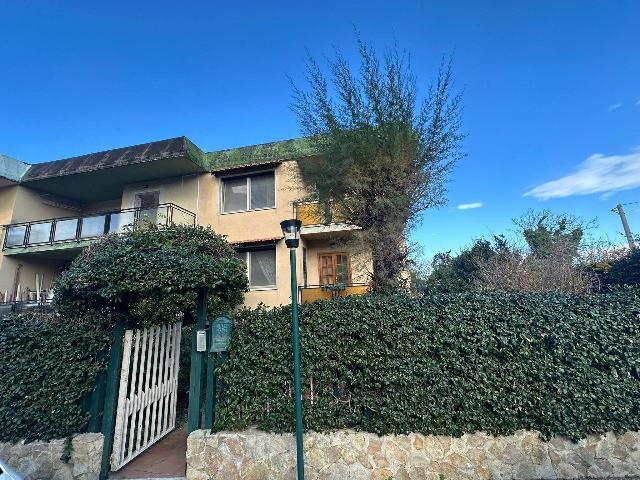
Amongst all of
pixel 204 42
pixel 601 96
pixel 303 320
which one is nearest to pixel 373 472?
pixel 303 320

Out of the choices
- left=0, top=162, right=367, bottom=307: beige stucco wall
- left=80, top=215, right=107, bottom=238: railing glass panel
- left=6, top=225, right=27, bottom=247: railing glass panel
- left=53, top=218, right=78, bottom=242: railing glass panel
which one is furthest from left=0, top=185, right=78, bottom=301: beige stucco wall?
left=80, top=215, right=107, bottom=238: railing glass panel

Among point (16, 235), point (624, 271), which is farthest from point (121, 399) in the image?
point (16, 235)

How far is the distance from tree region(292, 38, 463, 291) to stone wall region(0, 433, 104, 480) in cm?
526

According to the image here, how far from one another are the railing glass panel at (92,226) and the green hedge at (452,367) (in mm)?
10835

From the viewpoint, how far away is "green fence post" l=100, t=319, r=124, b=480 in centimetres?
461

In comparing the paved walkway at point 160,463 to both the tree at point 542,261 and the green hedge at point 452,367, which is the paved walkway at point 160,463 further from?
the tree at point 542,261

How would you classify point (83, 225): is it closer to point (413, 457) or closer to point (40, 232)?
point (40, 232)

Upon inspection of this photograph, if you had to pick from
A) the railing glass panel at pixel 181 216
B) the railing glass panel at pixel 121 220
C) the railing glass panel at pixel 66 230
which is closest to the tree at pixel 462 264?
the railing glass panel at pixel 181 216

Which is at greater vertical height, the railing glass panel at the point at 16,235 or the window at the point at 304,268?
the railing glass panel at the point at 16,235

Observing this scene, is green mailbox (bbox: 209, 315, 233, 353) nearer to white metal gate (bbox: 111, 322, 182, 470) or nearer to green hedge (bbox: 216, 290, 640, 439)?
green hedge (bbox: 216, 290, 640, 439)

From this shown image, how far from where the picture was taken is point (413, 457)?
14.3ft

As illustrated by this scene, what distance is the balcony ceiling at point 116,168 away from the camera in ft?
38.1

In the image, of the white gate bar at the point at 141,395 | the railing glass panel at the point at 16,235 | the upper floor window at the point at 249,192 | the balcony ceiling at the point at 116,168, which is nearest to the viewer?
the white gate bar at the point at 141,395

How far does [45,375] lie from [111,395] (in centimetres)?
99
